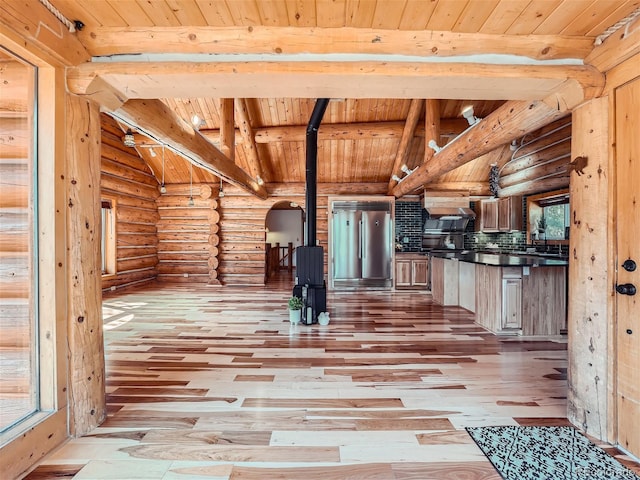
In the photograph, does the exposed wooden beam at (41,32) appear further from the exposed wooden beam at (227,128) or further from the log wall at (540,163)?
the log wall at (540,163)

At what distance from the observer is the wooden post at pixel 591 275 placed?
83.7 inches

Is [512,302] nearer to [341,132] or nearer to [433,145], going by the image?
[433,145]

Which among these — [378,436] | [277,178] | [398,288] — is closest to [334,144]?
[277,178]

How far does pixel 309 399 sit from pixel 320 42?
8.63 feet

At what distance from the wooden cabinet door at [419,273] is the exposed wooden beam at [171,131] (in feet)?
16.3

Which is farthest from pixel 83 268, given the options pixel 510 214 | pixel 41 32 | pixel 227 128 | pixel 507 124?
pixel 510 214

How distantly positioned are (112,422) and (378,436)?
1.89 metres

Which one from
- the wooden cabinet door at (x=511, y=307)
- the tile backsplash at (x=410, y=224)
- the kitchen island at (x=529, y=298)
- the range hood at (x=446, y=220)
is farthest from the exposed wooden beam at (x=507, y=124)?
the tile backsplash at (x=410, y=224)

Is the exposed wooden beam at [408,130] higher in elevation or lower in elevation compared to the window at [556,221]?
higher

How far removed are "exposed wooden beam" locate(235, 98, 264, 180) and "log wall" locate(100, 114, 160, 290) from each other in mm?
2974

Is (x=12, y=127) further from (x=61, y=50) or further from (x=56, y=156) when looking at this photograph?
(x=61, y=50)

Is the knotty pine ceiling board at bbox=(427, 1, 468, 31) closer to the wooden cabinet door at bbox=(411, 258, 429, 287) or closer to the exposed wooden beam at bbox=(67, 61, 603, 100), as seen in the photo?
the exposed wooden beam at bbox=(67, 61, 603, 100)

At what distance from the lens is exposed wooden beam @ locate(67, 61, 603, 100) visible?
2111 millimetres

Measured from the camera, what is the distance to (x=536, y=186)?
6.51m
